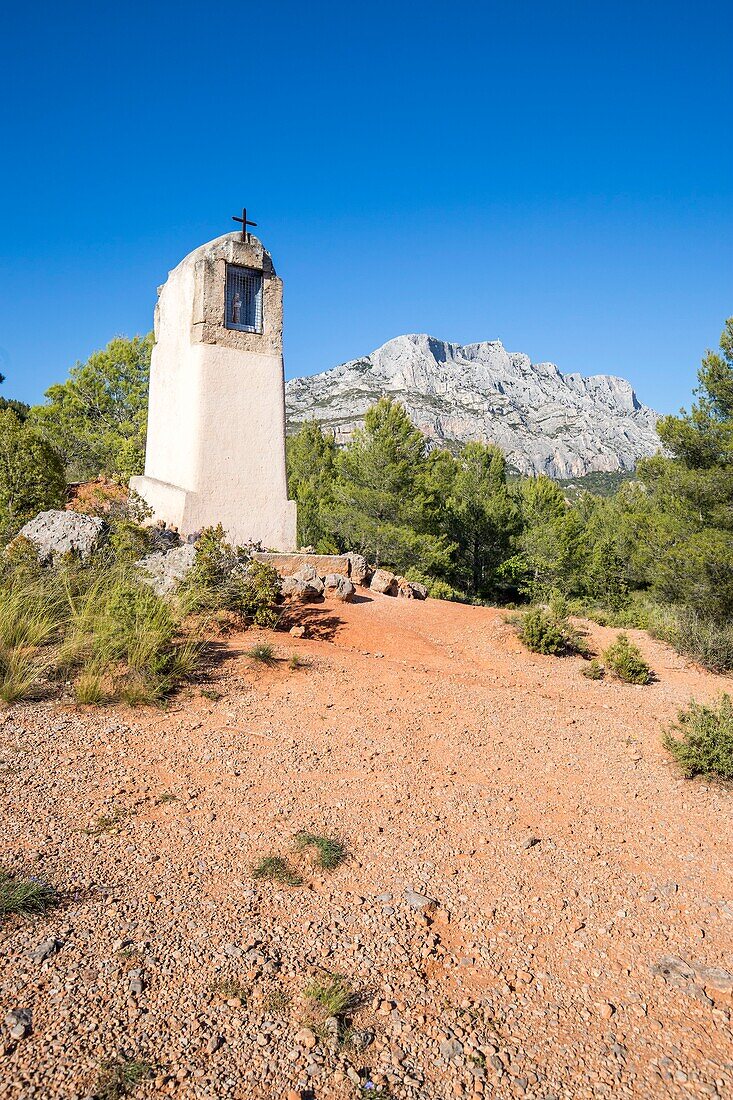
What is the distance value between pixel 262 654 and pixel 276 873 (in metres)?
3.04

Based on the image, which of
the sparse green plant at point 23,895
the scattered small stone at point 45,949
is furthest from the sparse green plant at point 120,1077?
the sparse green plant at point 23,895

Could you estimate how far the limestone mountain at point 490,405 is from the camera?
382 feet

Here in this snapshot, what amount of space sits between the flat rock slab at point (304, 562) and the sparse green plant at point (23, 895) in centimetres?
616

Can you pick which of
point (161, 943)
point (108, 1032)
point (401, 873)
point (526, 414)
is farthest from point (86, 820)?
point (526, 414)

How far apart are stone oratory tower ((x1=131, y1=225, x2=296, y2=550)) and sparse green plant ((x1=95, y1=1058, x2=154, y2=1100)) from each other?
311 inches

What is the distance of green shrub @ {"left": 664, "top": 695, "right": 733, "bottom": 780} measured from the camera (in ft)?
15.9

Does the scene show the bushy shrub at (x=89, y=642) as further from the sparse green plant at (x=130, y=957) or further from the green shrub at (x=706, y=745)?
the green shrub at (x=706, y=745)

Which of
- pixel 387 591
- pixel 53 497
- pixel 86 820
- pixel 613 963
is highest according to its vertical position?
pixel 53 497

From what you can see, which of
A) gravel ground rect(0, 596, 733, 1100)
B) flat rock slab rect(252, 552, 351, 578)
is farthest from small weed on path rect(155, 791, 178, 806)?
flat rock slab rect(252, 552, 351, 578)

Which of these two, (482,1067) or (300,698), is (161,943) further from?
(300,698)

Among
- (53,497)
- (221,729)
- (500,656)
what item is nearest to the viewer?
(221,729)

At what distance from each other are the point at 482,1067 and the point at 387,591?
8.24 m

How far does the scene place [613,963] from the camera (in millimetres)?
Answer: 2877

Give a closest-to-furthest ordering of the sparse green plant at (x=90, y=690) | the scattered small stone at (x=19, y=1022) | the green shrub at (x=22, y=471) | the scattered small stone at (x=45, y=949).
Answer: the scattered small stone at (x=19, y=1022) → the scattered small stone at (x=45, y=949) → the sparse green plant at (x=90, y=690) → the green shrub at (x=22, y=471)
